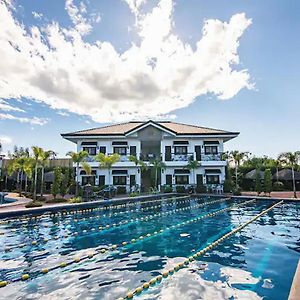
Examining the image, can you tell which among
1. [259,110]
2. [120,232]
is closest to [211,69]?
[259,110]

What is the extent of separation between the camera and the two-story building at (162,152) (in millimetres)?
28250

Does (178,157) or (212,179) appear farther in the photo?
(178,157)

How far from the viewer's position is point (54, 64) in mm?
15055

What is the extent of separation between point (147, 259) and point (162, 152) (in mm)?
22370

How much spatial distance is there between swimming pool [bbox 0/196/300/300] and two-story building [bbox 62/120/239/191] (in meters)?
16.5

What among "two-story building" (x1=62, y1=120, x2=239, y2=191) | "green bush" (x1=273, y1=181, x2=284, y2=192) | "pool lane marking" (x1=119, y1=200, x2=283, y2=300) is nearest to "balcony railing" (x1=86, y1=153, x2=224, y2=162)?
"two-story building" (x1=62, y1=120, x2=239, y2=191)

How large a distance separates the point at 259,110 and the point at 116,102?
14.9 meters

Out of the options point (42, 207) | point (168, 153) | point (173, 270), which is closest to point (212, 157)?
point (168, 153)

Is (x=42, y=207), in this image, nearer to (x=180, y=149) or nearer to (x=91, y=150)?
(x=91, y=150)

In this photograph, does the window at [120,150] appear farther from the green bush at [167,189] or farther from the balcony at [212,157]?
the balcony at [212,157]

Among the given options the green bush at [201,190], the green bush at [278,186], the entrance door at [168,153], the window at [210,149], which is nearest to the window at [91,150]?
the entrance door at [168,153]

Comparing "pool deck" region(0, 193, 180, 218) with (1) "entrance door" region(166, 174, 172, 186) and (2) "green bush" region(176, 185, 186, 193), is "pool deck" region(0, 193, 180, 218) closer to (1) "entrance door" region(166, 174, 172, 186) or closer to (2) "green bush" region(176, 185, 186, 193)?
(2) "green bush" region(176, 185, 186, 193)

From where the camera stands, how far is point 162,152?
28.9 meters

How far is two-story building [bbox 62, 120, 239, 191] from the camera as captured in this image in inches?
1112
